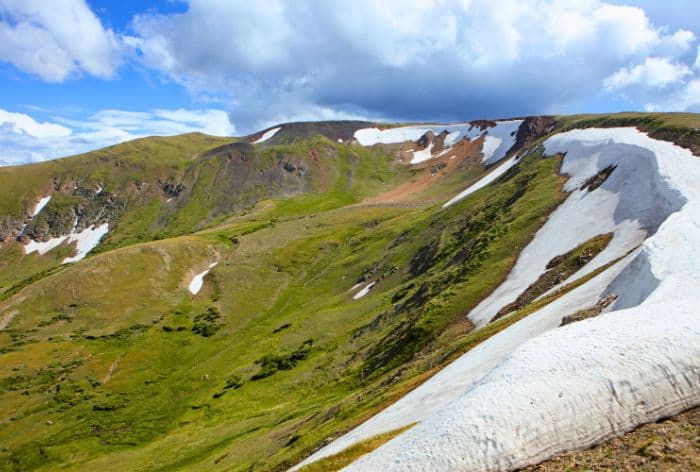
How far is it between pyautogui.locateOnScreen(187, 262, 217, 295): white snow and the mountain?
1.89ft

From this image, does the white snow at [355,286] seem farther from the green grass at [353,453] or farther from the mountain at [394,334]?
the green grass at [353,453]

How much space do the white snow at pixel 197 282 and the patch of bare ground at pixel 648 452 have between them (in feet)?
395

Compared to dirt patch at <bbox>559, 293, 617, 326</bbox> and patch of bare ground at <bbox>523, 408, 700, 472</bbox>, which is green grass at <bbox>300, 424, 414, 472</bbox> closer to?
patch of bare ground at <bbox>523, 408, 700, 472</bbox>

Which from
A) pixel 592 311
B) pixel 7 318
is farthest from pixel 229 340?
pixel 592 311

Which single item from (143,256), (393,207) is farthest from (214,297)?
(393,207)

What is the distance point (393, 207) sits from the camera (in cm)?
17175

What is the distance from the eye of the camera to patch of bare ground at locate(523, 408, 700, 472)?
11656 millimetres

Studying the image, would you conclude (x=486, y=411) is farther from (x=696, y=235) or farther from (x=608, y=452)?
(x=696, y=235)

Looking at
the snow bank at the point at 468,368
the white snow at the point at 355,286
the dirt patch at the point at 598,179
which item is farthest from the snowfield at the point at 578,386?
the white snow at the point at 355,286

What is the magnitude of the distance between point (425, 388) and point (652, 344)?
14.7 meters

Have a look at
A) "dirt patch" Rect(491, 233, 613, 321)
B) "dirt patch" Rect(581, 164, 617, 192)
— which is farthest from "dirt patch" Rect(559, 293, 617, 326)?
"dirt patch" Rect(581, 164, 617, 192)

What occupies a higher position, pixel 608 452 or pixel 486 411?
pixel 486 411

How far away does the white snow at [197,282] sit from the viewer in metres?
125

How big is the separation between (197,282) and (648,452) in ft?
416
